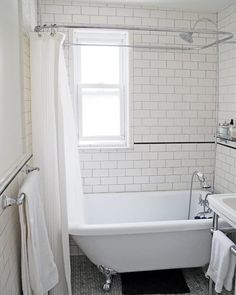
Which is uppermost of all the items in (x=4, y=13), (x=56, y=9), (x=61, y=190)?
(x=56, y=9)

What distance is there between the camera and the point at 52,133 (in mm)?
2135

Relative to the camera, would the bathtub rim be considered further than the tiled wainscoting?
No

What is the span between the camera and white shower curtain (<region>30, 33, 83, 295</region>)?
2.10m

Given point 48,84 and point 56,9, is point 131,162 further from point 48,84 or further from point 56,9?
point 56,9

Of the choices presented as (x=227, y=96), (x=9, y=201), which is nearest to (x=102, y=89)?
(x=227, y=96)

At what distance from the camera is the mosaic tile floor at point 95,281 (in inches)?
96.0

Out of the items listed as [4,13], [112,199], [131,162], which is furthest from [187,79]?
[4,13]

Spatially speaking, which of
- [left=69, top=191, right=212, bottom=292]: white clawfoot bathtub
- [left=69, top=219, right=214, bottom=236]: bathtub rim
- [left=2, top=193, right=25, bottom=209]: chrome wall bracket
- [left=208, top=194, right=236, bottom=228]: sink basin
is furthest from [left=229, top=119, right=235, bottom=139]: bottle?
[left=2, top=193, right=25, bottom=209]: chrome wall bracket

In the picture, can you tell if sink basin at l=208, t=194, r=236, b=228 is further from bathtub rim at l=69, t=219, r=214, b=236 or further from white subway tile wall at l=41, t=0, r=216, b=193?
white subway tile wall at l=41, t=0, r=216, b=193

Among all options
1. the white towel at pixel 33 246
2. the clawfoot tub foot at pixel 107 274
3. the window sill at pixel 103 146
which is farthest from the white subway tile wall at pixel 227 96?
the white towel at pixel 33 246

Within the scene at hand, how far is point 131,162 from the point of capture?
3129mm

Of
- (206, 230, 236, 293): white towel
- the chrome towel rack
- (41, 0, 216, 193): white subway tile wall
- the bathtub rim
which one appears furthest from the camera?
(41, 0, 216, 193): white subway tile wall

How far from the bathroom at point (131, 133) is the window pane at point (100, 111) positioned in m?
0.01

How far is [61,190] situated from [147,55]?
5.60ft
